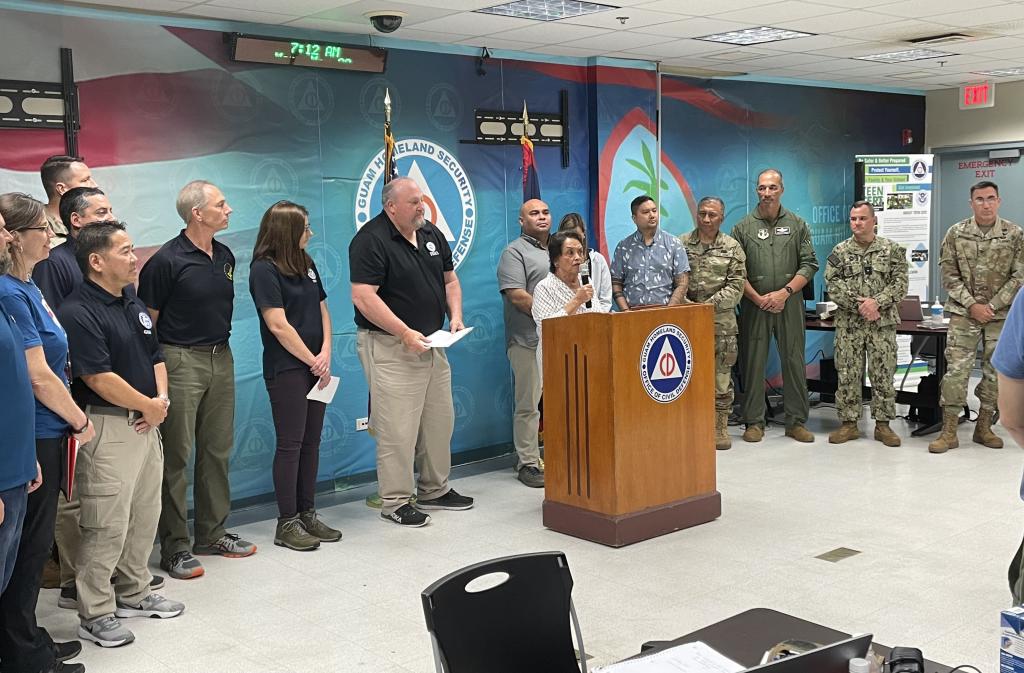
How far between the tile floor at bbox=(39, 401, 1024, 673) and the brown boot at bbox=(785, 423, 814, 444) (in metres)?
1.00

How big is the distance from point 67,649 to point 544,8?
4.03m

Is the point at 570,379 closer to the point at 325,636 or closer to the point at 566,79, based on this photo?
the point at 325,636

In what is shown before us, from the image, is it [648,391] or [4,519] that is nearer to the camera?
[4,519]

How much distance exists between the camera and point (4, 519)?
3203 millimetres

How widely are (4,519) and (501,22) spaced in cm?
406

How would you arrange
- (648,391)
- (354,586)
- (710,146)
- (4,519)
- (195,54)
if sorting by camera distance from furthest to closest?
(710,146) → (195,54) → (648,391) → (354,586) → (4,519)

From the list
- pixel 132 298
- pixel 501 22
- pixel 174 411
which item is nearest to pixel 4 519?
pixel 132 298

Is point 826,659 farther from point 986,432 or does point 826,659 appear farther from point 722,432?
point 986,432

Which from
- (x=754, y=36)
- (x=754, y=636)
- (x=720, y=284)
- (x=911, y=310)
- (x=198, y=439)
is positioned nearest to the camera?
(x=754, y=636)

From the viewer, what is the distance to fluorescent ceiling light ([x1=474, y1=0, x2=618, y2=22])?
18.7 ft

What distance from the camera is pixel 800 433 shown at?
7.66 metres

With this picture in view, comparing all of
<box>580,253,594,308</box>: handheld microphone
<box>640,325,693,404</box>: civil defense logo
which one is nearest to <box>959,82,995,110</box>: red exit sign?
<box>580,253,594,308</box>: handheld microphone

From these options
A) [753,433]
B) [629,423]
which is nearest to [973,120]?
[753,433]

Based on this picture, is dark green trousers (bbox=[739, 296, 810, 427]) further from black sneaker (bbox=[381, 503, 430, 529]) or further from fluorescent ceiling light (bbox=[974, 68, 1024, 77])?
fluorescent ceiling light (bbox=[974, 68, 1024, 77])
